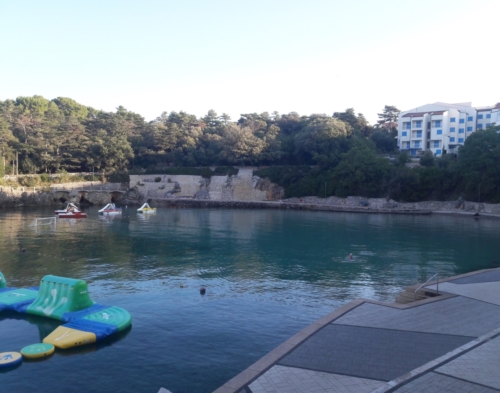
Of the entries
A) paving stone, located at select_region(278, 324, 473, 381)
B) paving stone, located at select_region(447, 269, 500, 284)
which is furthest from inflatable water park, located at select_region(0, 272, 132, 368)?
paving stone, located at select_region(447, 269, 500, 284)

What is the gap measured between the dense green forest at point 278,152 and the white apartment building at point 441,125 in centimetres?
398

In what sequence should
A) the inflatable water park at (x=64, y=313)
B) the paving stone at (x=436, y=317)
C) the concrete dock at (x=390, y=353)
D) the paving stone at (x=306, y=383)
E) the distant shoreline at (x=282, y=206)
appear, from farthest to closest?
the distant shoreline at (x=282, y=206)
the inflatable water park at (x=64, y=313)
the paving stone at (x=436, y=317)
the concrete dock at (x=390, y=353)
the paving stone at (x=306, y=383)

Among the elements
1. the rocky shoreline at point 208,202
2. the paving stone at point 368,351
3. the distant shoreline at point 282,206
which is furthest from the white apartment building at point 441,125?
the paving stone at point 368,351

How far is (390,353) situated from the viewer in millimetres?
10281

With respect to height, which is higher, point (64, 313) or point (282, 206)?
point (282, 206)

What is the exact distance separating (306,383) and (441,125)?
77.1m

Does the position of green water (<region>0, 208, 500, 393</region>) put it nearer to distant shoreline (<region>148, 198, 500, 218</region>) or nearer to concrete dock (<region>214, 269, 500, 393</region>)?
concrete dock (<region>214, 269, 500, 393</region>)

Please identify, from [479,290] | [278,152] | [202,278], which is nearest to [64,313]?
[202,278]

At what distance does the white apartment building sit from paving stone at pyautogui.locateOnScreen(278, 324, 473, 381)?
70092 mm

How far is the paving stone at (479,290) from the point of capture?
1502cm

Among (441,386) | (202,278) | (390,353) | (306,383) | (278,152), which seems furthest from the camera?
(278,152)

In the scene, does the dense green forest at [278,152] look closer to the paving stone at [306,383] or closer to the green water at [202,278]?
the green water at [202,278]

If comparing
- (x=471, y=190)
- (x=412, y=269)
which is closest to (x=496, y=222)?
(x=471, y=190)

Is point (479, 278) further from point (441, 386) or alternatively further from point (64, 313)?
point (64, 313)
